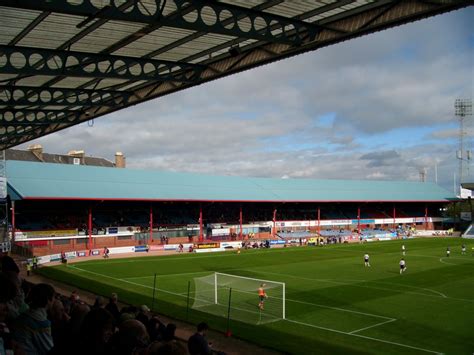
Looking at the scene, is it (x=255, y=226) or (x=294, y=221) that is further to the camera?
(x=294, y=221)

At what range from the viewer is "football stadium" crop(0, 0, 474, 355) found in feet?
31.6

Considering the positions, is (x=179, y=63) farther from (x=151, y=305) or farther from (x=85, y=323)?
(x=151, y=305)

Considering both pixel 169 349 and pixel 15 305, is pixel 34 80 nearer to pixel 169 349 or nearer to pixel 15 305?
pixel 15 305

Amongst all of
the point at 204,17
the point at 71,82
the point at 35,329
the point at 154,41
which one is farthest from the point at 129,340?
the point at 71,82

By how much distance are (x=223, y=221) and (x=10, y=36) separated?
5740 cm

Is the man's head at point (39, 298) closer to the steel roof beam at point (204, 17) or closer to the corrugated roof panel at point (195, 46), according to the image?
the steel roof beam at point (204, 17)

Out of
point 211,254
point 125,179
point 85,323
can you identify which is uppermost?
point 125,179

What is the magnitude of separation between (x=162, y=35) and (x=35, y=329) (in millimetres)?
9533

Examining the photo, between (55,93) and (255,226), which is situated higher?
(55,93)

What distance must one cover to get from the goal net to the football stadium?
5.7 inches

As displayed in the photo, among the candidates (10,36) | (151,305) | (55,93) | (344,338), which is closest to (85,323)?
(10,36)

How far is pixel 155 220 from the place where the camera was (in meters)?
63.4

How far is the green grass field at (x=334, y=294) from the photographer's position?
18.4 m

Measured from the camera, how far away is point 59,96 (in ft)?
65.1
